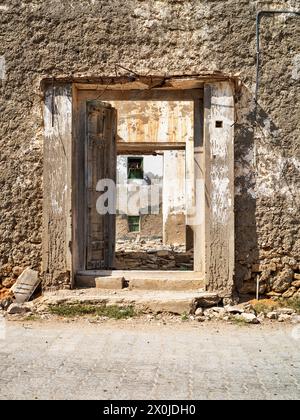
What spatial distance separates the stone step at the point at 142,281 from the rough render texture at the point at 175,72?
53cm

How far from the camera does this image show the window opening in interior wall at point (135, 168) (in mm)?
21922

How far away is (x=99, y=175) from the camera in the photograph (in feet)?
25.2

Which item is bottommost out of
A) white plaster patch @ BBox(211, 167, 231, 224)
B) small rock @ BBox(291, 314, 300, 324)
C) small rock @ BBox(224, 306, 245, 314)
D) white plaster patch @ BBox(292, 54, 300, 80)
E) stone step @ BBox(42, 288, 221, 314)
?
small rock @ BBox(291, 314, 300, 324)

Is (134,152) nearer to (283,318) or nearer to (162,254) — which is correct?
(162,254)

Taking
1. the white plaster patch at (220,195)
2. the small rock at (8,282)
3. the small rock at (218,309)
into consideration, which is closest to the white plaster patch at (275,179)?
the white plaster patch at (220,195)

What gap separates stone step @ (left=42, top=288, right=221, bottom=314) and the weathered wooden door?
97cm

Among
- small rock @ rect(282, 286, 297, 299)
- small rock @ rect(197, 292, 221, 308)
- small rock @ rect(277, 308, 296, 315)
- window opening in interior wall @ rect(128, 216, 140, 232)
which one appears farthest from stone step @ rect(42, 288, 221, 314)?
window opening in interior wall @ rect(128, 216, 140, 232)

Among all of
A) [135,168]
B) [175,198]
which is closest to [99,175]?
[175,198]

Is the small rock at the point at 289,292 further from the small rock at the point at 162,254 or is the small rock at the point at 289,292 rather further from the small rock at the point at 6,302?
the small rock at the point at 162,254

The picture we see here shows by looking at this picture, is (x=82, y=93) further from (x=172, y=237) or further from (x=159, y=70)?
(x=172, y=237)

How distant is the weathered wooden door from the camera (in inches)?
287

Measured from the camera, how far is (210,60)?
20.5 feet

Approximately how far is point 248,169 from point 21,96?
2.81 meters

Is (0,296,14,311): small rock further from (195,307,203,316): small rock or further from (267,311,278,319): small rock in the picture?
(267,311,278,319): small rock
